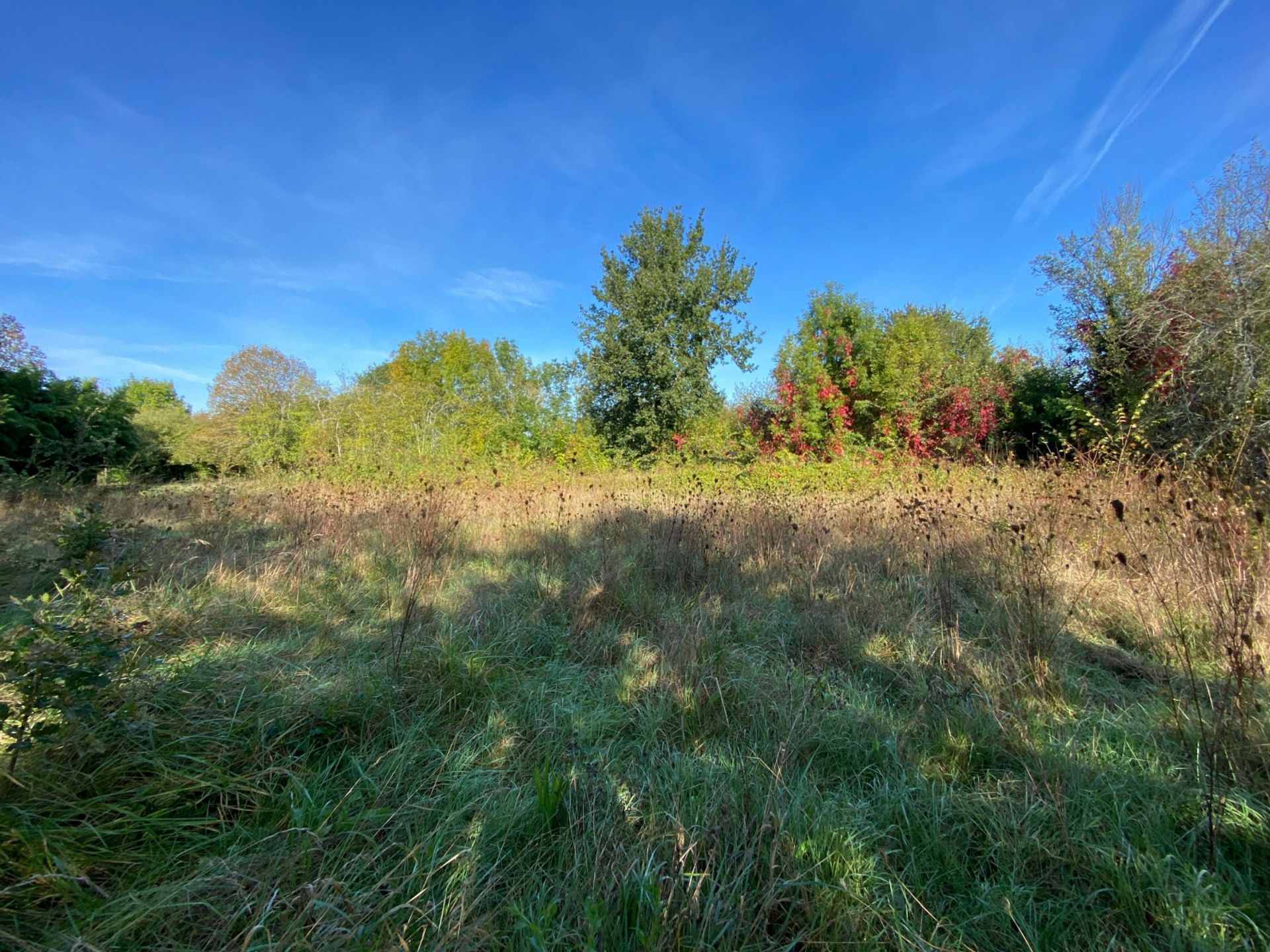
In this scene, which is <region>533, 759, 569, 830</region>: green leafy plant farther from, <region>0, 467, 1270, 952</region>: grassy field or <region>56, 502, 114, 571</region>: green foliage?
<region>56, 502, 114, 571</region>: green foliage

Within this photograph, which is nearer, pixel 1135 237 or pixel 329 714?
pixel 329 714

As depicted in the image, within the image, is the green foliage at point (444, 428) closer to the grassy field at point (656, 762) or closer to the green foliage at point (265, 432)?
the green foliage at point (265, 432)

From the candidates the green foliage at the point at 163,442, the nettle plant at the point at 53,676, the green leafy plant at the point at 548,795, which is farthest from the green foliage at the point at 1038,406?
the green foliage at the point at 163,442

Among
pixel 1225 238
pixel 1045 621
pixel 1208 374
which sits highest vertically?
pixel 1225 238

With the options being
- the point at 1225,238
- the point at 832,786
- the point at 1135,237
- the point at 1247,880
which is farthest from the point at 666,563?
the point at 1135,237

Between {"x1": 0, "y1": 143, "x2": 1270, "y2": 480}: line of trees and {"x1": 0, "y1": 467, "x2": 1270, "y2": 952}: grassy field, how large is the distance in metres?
3.96

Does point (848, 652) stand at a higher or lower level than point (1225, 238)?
lower

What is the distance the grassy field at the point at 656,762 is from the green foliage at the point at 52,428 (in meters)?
5.40

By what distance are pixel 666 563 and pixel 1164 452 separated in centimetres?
709

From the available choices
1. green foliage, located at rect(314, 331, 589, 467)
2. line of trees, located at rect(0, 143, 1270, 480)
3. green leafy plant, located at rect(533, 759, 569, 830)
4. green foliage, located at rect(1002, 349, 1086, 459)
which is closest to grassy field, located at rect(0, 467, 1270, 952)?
green leafy plant, located at rect(533, 759, 569, 830)

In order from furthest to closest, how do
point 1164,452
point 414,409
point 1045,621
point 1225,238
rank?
point 414,409 → point 1225,238 → point 1164,452 → point 1045,621

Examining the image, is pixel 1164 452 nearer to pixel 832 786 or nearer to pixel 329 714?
pixel 832 786

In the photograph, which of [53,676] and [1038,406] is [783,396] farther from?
[53,676]

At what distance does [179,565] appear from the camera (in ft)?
12.8
